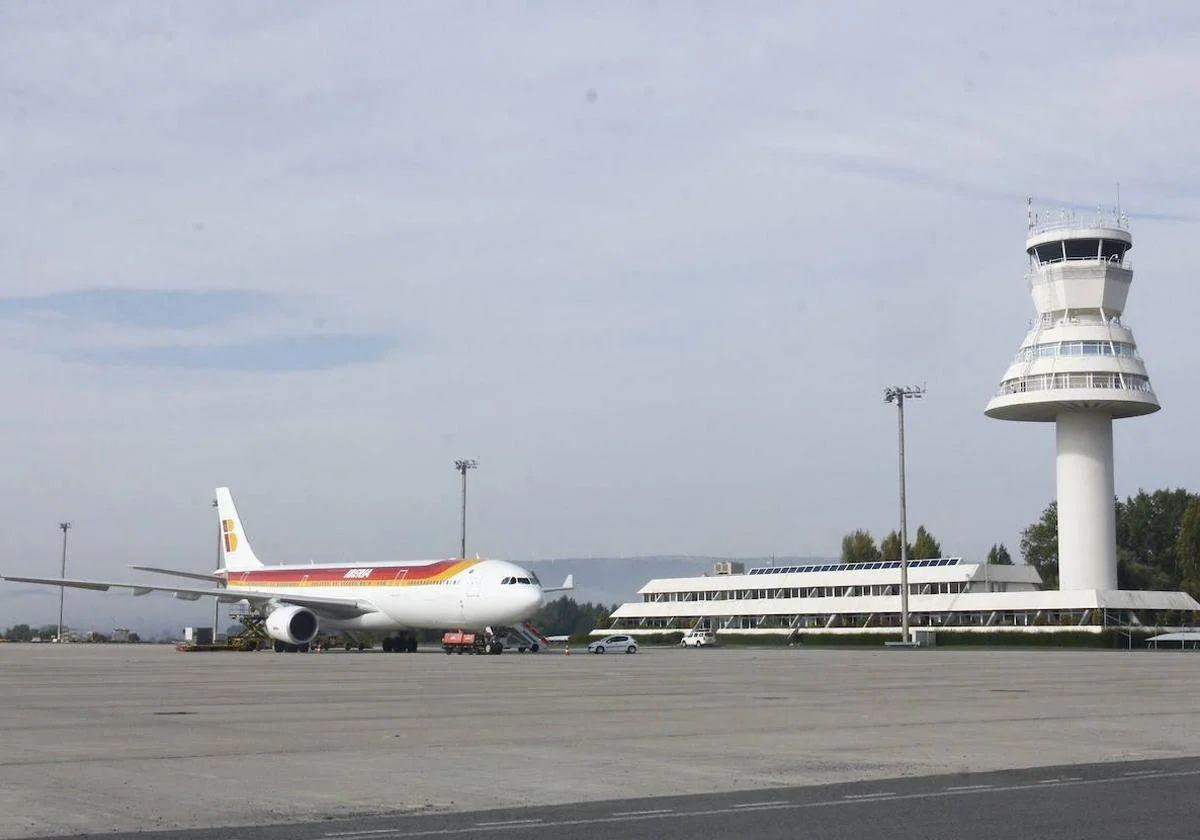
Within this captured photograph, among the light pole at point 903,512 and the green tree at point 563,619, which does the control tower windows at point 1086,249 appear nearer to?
the light pole at point 903,512

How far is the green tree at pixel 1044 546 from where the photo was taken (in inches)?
5576

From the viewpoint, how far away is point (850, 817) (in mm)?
11945

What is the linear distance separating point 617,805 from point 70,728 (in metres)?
10.9

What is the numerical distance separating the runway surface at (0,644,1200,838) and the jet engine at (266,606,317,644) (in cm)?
2818

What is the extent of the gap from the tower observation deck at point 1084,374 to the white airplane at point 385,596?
139 ft

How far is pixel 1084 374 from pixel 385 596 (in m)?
52.3

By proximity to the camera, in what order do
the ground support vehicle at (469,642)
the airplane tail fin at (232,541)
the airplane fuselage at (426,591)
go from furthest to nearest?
the airplane tail fin at (232,541) → the ground support vehicle at (469,642) → the airplane fuselage at (426,591)

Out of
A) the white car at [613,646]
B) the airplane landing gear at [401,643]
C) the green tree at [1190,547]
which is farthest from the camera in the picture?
the green tree at [1190,547]

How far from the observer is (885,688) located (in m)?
31.8

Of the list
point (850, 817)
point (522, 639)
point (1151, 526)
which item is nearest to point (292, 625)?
point (522, 639)

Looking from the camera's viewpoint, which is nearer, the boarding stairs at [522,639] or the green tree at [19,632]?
the boarding stairs at [522,639]

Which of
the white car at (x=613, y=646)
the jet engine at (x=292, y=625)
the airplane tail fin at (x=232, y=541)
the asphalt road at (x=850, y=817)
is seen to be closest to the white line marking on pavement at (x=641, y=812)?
the asphalt road at (x=850, y=817)

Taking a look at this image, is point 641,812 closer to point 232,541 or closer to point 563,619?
point 232,541

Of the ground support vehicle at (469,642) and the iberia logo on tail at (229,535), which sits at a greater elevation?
the iberia logo on tail at (229,535)
